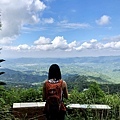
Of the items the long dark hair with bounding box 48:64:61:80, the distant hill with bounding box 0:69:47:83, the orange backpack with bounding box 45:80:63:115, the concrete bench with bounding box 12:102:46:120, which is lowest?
the distant hill with bounding box 0:69:47:83

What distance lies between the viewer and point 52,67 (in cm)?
554

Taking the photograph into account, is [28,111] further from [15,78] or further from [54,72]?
[15,78]

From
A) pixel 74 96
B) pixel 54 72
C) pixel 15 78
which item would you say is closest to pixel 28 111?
pixel 74 96

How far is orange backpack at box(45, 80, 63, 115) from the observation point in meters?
5.36

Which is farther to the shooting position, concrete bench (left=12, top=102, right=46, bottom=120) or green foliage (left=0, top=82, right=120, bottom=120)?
green foliage (left=0, top=82, right=120, bottom=120)

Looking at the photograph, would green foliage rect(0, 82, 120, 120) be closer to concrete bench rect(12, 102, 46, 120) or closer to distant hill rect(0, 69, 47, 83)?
concrete bench rect(12, 102, 46, 120)

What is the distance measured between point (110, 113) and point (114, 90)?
140 centimetres

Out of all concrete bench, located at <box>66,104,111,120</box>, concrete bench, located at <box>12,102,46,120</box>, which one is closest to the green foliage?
concrete bench, located at <box>66,104,111,120</box>

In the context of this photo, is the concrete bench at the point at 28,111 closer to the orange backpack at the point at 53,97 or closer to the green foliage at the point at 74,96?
the green foliage at the point at 74,96

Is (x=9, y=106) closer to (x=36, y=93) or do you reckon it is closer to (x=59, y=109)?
(x=36, y=93)

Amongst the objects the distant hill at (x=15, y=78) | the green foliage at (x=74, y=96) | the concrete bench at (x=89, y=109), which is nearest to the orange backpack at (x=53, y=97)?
the concrete bench at (x=89, y=109)

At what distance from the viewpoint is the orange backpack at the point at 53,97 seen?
5.36 meters

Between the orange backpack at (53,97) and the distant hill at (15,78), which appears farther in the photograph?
the distant hill at (15,78)

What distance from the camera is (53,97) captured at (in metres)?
5.36
